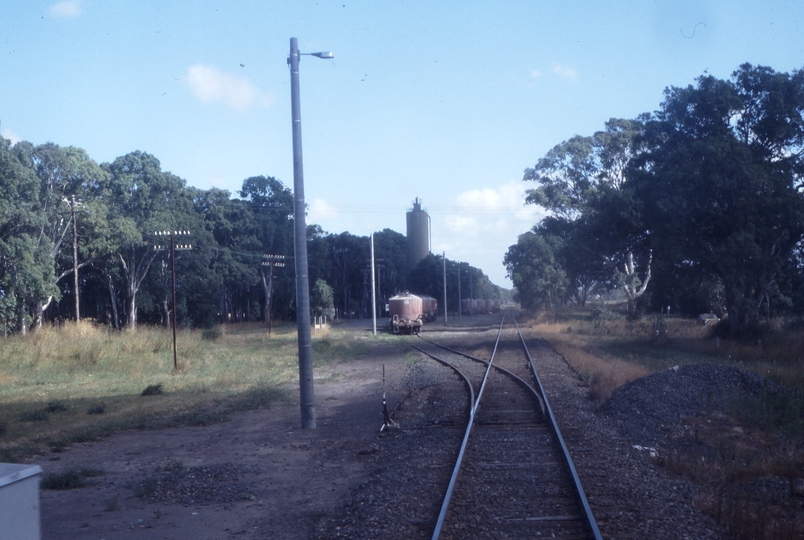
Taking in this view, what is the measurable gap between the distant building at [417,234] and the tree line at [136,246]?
1859cm

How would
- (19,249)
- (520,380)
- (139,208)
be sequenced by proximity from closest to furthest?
(520,380)
(19,249)
(139,208)

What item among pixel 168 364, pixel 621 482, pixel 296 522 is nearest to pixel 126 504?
pixel 296 522

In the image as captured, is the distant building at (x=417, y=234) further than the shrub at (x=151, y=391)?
Yes

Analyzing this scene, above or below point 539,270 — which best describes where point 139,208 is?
above

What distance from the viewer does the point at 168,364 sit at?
24797 millimetres

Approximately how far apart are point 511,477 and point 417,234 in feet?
294

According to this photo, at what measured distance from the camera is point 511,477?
7.89 m

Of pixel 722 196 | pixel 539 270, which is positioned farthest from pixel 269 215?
pixel 722 196

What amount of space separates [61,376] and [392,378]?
1112 cm

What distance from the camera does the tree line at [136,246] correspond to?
110ft

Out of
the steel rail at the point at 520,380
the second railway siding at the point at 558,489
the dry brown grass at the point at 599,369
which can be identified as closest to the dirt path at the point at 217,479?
the second railway siding at the point at 558,489

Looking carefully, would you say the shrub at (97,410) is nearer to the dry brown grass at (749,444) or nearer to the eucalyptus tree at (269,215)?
the dry brown grass at (749,444)

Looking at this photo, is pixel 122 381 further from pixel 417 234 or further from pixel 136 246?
pixel 417 234

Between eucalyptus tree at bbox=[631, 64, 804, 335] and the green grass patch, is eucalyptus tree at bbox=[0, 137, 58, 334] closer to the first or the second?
the green grass patch
